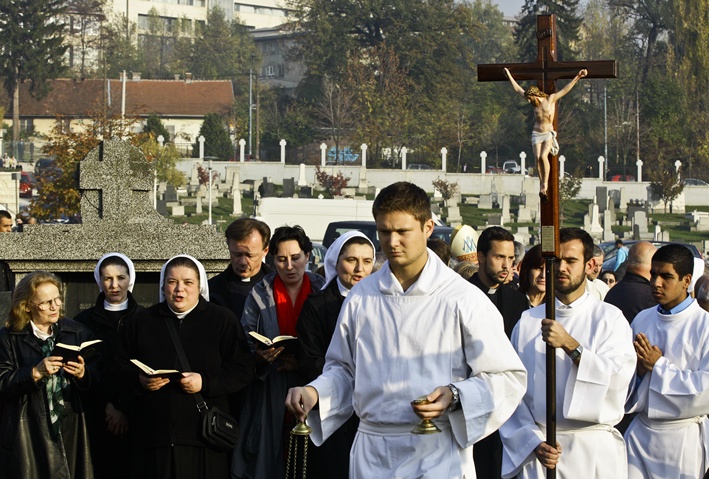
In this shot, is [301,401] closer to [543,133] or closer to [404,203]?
[404,203]

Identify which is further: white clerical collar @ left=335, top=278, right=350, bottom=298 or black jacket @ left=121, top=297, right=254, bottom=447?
white clerical collar @ left=335, top=278, right=350, bottom=298

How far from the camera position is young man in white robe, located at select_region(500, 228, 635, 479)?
6.19 meters

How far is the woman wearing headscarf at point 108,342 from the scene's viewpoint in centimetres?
754

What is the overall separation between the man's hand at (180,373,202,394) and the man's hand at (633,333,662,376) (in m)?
2.33

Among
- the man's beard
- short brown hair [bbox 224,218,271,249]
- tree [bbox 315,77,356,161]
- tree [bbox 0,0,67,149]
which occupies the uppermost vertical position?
tree [bbox 0,0,67,149]

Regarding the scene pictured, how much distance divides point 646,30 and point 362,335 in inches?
3492

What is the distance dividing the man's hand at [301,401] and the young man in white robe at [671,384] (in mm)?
2232

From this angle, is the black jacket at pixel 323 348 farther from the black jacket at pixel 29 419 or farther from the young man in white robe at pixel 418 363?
the young man in white robe at pixel 418 363

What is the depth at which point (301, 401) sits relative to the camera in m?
5.28

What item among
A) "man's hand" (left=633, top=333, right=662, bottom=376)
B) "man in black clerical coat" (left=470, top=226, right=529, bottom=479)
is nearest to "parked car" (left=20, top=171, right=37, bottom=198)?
"man in black clerical coat" (left=470, top=226, right=529, bottom=479)

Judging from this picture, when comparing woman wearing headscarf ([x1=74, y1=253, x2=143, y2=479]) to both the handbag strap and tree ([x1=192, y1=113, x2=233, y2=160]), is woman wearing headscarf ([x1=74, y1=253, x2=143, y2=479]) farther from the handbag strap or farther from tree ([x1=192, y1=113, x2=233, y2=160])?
tree ([x1=192, y1=113, x2=233, y2=160])

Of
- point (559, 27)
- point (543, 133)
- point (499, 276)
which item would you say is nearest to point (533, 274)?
point (499, 276)

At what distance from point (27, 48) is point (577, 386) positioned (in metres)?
82.4

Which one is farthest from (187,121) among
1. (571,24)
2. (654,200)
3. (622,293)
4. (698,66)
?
(622,293)
